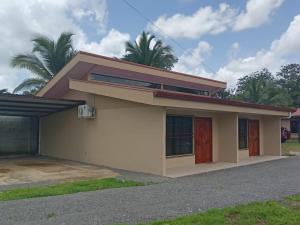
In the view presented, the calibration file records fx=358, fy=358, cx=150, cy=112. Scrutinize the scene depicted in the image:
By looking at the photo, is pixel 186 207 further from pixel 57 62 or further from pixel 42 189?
pixel 57 62

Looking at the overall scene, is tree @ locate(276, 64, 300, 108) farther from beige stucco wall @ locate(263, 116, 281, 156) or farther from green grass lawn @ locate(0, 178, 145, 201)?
green grass lawn @ locate(0, 178, 145, 201)

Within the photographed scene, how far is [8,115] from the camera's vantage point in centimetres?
1889

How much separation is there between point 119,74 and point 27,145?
6.96 meters

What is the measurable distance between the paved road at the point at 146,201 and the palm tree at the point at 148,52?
21.3 m

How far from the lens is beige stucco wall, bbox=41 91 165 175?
1223 centimetres

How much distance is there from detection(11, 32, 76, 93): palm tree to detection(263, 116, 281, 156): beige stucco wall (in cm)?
1547

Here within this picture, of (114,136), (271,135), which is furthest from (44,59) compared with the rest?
(271,135)

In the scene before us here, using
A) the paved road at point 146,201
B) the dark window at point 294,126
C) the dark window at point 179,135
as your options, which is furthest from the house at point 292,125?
the paved road at point 146,201

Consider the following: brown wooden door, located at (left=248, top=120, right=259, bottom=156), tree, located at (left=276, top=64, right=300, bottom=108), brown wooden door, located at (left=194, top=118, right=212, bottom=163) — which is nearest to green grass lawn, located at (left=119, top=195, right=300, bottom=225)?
brown wooden door, located at (left=194, top=118, right=212, bottom=163)

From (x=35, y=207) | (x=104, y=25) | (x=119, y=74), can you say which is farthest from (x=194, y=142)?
(x=35, y=207)

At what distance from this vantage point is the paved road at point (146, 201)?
630cm

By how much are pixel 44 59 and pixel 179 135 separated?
56.8 ft

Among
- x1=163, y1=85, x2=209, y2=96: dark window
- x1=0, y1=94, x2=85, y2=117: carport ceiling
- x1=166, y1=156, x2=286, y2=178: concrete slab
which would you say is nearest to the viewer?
x1=166, y1=156, x2=286, y2=178: concrete slab

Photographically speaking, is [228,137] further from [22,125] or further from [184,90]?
[22,125]
